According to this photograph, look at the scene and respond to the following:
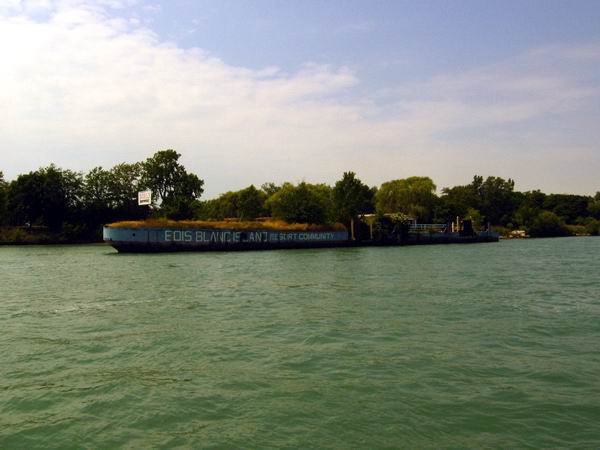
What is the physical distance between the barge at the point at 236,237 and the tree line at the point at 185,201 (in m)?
3.99

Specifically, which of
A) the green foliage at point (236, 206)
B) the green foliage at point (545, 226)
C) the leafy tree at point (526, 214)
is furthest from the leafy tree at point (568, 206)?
the green foliage at point (236, 206)

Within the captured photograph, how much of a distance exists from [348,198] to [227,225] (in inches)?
1065

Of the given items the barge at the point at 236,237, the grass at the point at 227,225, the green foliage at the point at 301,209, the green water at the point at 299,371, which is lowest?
the green water at the point at 299,371

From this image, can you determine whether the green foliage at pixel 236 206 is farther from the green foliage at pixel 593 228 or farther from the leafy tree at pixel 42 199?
the green foliage at pixel 593 228

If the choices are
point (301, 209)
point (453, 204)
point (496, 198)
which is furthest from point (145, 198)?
point (496, 198)

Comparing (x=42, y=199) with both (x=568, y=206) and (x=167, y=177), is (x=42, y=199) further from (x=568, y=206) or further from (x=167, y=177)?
(x=568, y=206)

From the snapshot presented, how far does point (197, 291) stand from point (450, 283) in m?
11.6

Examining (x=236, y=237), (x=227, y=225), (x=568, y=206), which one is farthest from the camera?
(x=568, y=206)

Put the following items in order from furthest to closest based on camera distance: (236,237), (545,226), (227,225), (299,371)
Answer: (545,226) < (227,225) < (236,237) < (299,371)

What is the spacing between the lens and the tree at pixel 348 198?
255 feet

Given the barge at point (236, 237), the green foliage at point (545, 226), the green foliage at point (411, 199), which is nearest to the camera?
the barge at point (236, 237)

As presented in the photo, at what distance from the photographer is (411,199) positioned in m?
106

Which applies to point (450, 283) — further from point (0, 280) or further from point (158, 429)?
point (0, 280)

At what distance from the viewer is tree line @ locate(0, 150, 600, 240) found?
79625 mm
